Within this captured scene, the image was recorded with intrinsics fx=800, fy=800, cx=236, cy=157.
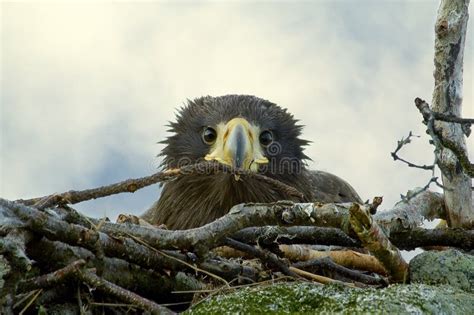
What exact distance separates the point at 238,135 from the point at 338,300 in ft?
10.6

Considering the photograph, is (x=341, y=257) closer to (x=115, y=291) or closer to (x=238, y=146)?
(x=115, y=291)

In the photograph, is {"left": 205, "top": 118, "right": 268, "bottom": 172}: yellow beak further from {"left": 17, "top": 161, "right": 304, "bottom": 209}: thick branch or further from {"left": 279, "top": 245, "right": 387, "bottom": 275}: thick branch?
{"left": 17, "top": 161, "right": 304, "bottom": 209}: thick branch

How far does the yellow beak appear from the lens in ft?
18.8

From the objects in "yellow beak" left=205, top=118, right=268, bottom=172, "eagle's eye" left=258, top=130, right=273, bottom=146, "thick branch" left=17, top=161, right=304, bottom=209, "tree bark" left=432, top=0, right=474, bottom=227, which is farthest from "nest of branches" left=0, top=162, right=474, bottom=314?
"eagle's eye" left=258, top=130, right=273, bottom=146

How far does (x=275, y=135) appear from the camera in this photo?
6652 mm

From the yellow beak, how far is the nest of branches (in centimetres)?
197

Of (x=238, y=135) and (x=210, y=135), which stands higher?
(x=210, y=135)

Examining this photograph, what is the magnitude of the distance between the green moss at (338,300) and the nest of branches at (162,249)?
0.26 metres

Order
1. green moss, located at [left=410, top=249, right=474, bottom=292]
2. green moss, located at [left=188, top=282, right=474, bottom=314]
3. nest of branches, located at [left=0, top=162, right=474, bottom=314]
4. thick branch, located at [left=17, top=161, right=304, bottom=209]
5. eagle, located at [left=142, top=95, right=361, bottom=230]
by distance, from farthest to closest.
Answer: eagle, located at [left=142, top=95, right=361, bottom=230] → green moss, located at [left=410, top=249, right=474, bottom=292] → thick branch, located at [left=17, top=161, right=304, bottom=209] → nest of branches, located at [left=0, top=162, right=474, bottom=314] → green moss, located at [left=188, top=282, right=474, bottom=314]

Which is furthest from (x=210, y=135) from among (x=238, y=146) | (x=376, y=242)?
(x=376, y=242)

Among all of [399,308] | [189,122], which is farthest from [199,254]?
[189,122]

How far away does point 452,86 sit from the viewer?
4777mm

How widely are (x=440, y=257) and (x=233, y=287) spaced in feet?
2.81

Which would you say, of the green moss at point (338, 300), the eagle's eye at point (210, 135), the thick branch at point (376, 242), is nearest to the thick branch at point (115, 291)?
the green moss at point (338, 300)
